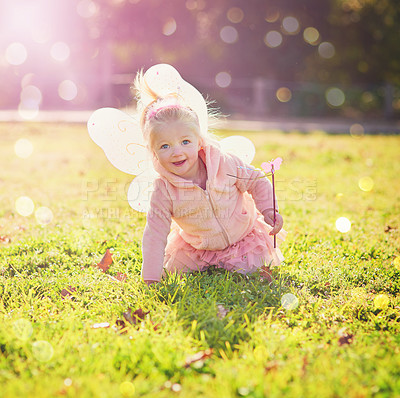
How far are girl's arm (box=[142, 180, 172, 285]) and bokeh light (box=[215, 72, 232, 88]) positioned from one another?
1858cm

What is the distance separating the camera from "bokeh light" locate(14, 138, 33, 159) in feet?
27.0

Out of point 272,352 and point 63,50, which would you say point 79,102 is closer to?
point 63,50

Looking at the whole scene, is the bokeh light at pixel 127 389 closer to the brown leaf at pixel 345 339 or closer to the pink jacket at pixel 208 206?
the pink jacket at pixel 208 206

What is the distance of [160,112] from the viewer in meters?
2.76

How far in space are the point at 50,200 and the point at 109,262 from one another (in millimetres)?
2126

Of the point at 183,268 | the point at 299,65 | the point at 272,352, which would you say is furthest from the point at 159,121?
the point at 299,65

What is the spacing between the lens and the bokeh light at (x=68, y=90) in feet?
80.1

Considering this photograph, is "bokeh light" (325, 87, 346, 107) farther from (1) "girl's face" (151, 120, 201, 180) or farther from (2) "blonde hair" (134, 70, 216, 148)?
(1) "girl's face" (151, 120, 201, 180)

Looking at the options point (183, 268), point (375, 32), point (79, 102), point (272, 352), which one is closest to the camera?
point (272, 352)

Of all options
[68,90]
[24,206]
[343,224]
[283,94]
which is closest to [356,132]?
[283,94]

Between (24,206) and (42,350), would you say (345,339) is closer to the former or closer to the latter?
(42,350)

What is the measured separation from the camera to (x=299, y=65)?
2131 cm

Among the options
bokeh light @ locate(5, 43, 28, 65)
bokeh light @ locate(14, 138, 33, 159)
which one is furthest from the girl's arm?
bokeh light @ locate(5, 43, 28, 65)

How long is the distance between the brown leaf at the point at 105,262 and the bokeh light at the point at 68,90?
2309 centimetres
